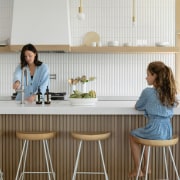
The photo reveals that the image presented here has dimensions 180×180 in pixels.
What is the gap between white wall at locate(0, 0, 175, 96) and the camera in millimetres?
5336

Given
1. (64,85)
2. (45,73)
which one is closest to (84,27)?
(64,85)

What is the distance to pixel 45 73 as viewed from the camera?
3.71m

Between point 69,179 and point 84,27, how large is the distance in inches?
111

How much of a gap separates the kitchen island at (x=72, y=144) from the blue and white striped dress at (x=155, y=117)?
0.87ft

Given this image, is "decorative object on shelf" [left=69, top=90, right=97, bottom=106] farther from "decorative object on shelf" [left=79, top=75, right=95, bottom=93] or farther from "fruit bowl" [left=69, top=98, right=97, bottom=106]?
"decorative object on shelf" [left=79, top=75, right=95, bottom=93]

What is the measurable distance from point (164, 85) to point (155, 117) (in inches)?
10.6

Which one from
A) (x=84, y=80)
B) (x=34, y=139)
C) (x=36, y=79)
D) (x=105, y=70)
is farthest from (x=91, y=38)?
(x=34, y=139)

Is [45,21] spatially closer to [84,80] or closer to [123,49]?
[84,80]

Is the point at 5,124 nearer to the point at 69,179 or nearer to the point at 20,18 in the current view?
the point at 69,179

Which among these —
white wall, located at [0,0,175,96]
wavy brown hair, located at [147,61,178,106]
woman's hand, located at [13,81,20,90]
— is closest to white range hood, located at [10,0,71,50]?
white wall, located at [0,0,175,96]

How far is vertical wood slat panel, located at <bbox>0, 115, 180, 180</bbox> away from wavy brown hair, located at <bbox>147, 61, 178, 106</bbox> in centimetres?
38

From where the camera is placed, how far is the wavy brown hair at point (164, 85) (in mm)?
2781

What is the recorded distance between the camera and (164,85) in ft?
9.25

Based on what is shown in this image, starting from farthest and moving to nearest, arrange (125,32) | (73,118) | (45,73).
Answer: (125,32) < (45,73) < (73,118)
